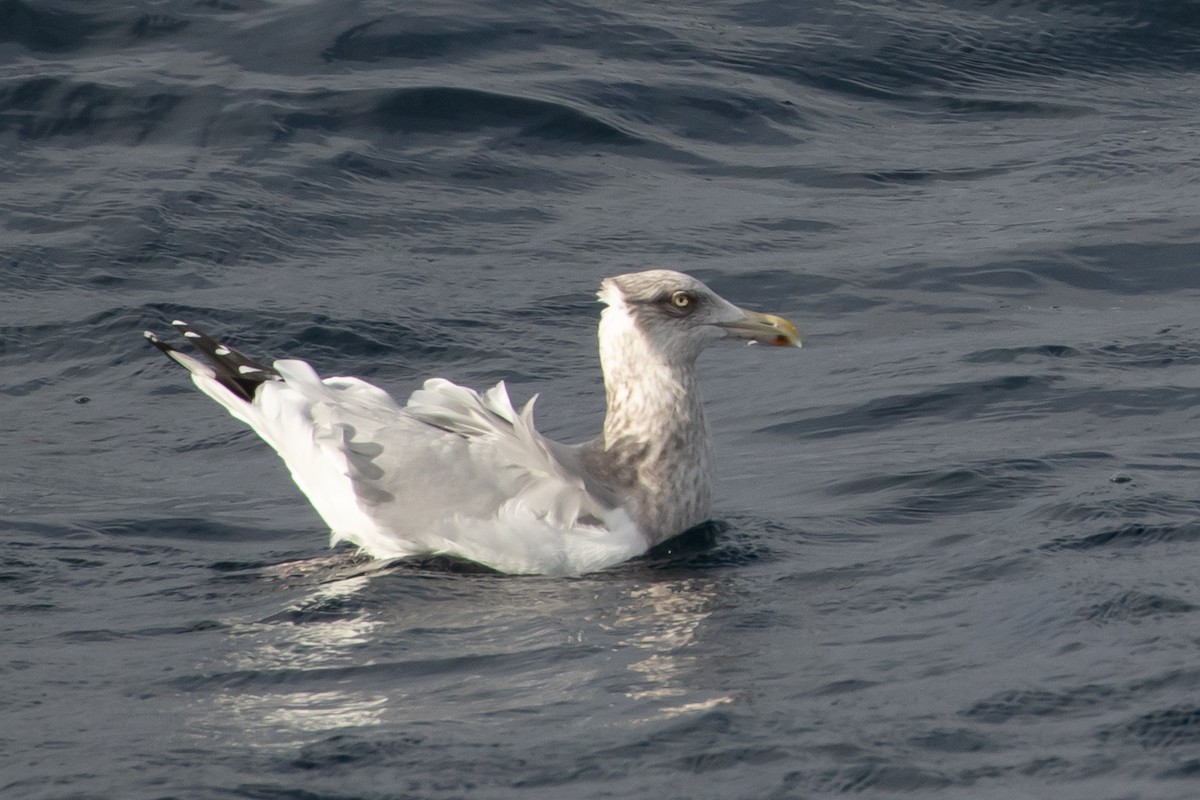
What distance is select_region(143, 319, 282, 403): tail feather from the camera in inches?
331

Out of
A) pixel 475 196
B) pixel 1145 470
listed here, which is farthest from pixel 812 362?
pixel 475 196

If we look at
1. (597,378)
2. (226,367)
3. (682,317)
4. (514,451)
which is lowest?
(597,378)

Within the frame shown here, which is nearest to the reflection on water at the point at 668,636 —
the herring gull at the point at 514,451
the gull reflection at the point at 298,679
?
the herring gull at the point at 514,451

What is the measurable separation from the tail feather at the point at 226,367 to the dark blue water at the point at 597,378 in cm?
68

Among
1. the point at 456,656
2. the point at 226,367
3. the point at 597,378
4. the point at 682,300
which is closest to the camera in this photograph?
the point at 456,656

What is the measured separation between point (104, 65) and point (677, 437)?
8.57 metres

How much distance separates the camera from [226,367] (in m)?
8.52

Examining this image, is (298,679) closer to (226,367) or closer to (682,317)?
(226,367)

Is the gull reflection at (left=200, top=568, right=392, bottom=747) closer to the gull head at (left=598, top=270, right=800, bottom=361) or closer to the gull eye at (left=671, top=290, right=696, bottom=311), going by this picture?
the gull head at (left=598, top=270, right=800, bottom=361)

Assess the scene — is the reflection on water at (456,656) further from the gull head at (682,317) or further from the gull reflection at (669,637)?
the gull head at (682,317)

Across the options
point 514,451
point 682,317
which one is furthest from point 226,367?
point 682,317

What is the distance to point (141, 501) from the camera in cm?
883

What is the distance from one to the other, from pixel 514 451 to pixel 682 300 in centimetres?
105

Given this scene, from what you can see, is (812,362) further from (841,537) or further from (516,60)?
(516,60)
